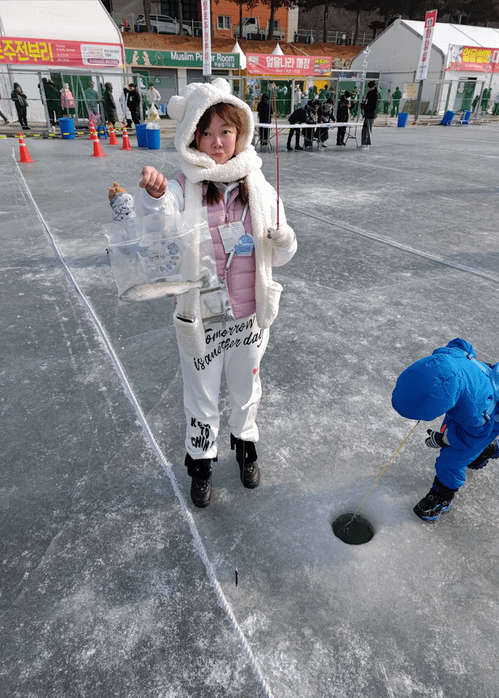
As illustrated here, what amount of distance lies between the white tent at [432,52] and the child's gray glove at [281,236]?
108 ft

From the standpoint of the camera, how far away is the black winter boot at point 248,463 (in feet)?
7.82

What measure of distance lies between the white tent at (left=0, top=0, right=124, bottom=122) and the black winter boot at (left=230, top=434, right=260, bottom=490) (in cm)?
2157

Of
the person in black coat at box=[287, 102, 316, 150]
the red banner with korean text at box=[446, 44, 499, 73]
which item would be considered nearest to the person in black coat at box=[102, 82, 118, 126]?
the person in black coat at box=[287, 102, 316, 150]

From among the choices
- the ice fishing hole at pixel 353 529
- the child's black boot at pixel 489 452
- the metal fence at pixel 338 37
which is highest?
the metal fence at pixel 338 37

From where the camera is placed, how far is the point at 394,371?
11.1ft

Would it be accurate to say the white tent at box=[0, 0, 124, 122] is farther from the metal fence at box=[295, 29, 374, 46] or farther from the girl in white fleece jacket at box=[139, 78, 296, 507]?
the metal fence at box=[295, 29, 374, 46]

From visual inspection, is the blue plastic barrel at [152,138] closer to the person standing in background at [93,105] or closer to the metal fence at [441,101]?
the person standing in background at [93,105]

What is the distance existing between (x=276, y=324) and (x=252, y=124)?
2.26m

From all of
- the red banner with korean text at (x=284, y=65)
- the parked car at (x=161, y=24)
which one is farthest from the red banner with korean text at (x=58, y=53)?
the parked car at (x=161, y=24)

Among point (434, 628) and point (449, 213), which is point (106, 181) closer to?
point (449, 213)

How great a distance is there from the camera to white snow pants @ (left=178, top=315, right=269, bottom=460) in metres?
2.09

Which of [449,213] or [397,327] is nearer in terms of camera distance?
[397,327]

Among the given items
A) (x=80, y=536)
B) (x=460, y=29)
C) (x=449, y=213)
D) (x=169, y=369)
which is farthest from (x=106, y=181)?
(x=460, y=29)

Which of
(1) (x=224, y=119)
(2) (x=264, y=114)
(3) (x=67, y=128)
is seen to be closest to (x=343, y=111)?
(2) (x=264, y=114)
